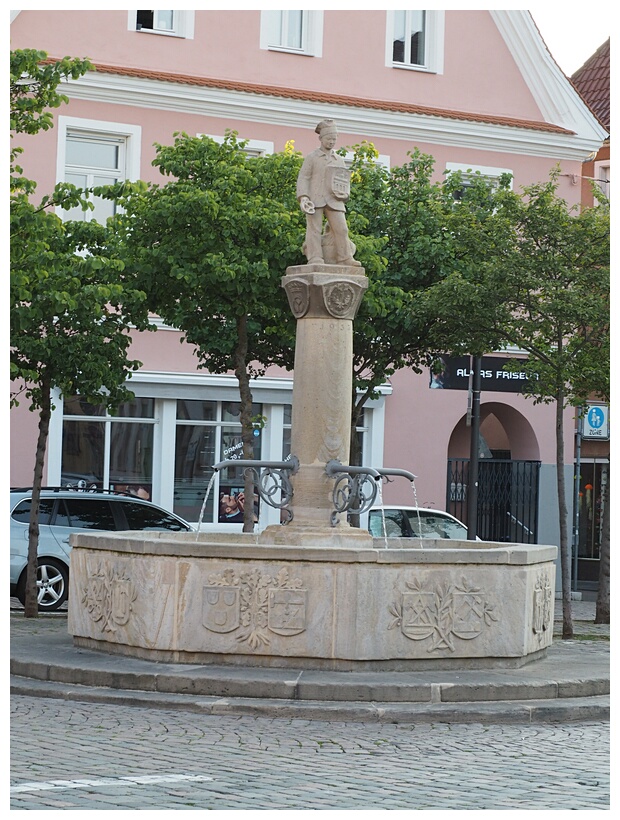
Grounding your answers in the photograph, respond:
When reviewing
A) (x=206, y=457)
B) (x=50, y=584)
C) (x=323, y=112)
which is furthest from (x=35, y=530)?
(x=323, y=112)

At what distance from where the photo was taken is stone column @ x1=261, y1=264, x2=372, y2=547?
13.9m

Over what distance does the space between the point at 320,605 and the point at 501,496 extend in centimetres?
1869

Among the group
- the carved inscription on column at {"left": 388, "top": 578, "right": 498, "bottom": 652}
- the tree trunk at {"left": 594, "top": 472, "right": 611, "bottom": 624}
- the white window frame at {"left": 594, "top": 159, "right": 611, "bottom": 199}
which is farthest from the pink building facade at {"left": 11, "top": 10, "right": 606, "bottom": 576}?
the carved inscription on column at {"left": 388, "top": 578, "right": 498, "bottom": 652}

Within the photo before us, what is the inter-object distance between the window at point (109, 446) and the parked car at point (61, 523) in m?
5.14

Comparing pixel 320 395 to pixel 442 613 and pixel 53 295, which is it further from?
pixel 53 295

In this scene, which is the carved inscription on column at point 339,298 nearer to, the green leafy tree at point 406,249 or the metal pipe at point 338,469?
the metal pipe at point 338,469

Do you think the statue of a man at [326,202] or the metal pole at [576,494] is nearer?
the statue of a man at [326,202]

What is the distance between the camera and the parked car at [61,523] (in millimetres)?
20328

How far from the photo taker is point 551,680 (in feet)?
39.9

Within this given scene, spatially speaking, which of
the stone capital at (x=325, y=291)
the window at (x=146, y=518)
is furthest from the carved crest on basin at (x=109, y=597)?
the window at (x=146, y=518)

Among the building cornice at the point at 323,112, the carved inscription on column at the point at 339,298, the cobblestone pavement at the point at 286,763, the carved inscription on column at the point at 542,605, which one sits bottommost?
the cobblestone pavement at the point at 286,763

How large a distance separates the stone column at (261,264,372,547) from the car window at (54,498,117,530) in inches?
285

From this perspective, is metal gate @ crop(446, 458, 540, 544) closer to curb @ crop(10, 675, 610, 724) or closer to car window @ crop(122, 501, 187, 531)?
car window @ crop(122, 501, 187, 531)

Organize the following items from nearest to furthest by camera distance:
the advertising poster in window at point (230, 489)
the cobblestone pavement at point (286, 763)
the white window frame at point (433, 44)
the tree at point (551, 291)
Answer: the cobblestone pavement at point (286, 763)
the tree at point (551, 291)
the advertising poster in window at point (230, 489)
the white window frame at point (433, 44)
